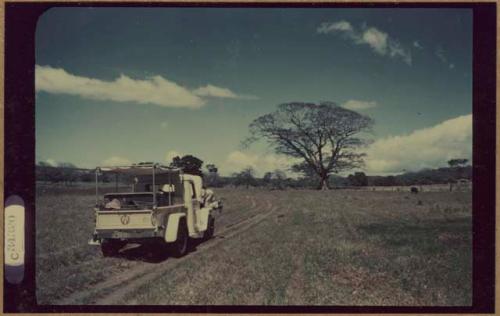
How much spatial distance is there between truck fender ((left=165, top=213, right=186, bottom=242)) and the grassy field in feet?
1.78

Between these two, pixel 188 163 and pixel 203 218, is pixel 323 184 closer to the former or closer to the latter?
pixel 203 218

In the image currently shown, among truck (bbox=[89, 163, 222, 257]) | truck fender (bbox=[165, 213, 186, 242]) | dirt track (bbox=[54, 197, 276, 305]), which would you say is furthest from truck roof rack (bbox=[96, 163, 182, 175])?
dirt track (bbox=[54, 197, 276, 305])

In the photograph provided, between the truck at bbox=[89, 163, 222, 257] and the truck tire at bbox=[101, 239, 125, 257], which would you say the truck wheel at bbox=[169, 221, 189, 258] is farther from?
the truck tire at bbox=[101, 239, 125, 257]

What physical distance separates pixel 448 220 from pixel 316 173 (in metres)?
12.1

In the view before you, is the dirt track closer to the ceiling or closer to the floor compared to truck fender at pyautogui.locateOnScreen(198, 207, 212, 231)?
closer to the floor

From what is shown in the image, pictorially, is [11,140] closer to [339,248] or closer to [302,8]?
[302,8]

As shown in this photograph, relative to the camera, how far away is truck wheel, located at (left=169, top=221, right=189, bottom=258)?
34.8 feet

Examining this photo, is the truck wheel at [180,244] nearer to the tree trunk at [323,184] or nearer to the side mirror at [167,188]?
the side mirror at [167,188]

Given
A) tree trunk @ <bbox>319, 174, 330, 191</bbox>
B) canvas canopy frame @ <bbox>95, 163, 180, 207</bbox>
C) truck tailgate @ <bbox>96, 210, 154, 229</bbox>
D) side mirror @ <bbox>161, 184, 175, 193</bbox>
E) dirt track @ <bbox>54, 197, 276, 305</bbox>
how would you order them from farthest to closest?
tree trunk @ <bbox>319, 174, 330, 191</bbox>, side mirror @ <bbox>161, 184, 175, 193</bbox>, canvas canopy frame @ <bbox>95, 163, 180, 207</bbox>, truck tailgate @ <bbox>96, 210, 154, 229</bbox>, dirt track @ <bbox>54, 197, 276, 305</bbox>

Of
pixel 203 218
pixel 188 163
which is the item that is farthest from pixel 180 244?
pixel 203 218

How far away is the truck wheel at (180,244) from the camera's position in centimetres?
1061

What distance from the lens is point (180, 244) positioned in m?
10.8

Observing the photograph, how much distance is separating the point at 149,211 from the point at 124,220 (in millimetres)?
673

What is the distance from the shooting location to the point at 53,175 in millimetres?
9172
